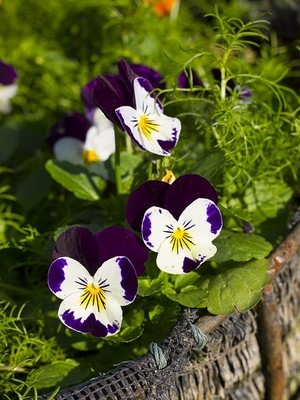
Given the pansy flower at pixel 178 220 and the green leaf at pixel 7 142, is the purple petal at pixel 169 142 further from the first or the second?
the green leaf at pixel 7 142

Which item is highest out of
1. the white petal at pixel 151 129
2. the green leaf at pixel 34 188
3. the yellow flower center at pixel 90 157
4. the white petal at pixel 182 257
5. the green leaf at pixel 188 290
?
the white petal at pixel 151 129

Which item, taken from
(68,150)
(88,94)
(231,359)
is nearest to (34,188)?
(68,150)

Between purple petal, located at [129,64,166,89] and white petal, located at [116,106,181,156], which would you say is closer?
white petal, located at [116,106,181,156]

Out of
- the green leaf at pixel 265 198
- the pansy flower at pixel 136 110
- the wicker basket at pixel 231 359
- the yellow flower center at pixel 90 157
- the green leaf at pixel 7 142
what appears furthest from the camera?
the green leaf at pixel 7 142

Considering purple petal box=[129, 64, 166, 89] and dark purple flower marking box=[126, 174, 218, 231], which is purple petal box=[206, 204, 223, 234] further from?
purple petal box=[129, 64, 166, 89]

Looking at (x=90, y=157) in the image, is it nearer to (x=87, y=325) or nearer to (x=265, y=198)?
(x=265, y=198)

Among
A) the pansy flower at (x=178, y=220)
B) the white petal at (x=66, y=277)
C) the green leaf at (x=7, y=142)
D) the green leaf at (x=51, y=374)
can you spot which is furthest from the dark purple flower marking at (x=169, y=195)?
the green leaf at (x=7, y=142)

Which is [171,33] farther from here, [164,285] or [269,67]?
[164,285]

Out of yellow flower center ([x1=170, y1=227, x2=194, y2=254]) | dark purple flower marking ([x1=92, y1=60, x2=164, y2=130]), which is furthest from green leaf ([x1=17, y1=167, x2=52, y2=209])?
yellow flower center ([x1=170, y1=227, x2=194, y2=254])
